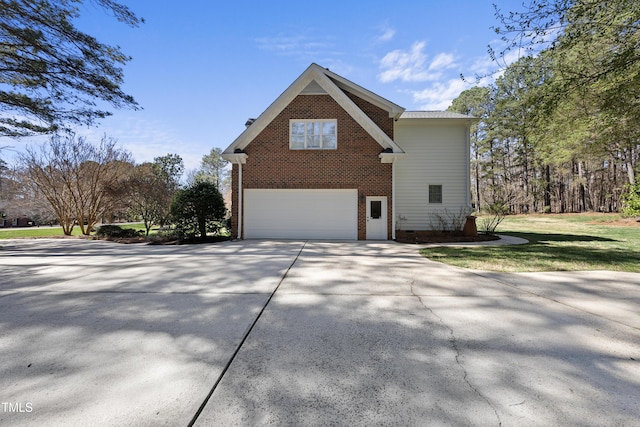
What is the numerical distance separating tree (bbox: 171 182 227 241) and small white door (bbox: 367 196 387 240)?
682 cm

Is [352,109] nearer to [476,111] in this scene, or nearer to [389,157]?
[389,157]

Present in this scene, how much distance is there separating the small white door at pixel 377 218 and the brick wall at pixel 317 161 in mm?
195

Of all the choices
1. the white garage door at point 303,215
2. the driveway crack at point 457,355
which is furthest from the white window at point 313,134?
the driveway crack at point 457,355

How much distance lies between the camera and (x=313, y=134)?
476 inches

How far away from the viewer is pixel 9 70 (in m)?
9.41

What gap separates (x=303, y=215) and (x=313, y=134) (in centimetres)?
370

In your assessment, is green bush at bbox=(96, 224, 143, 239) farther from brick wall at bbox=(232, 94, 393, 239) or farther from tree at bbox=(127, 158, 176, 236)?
brick wall at bbox=(232, 94, 393, 239)

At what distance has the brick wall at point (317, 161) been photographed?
1181 cm

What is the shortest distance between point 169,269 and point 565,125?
13428 mm

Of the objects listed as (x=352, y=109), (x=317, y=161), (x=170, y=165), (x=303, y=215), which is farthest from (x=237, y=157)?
(x=170, y=165)

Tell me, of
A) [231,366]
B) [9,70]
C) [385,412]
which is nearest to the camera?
[385,412]

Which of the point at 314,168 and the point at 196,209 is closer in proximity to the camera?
the point at 196,209

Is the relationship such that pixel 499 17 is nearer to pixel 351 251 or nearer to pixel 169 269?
pixel 351 251

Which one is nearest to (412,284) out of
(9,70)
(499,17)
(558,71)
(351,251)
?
(351,251)
